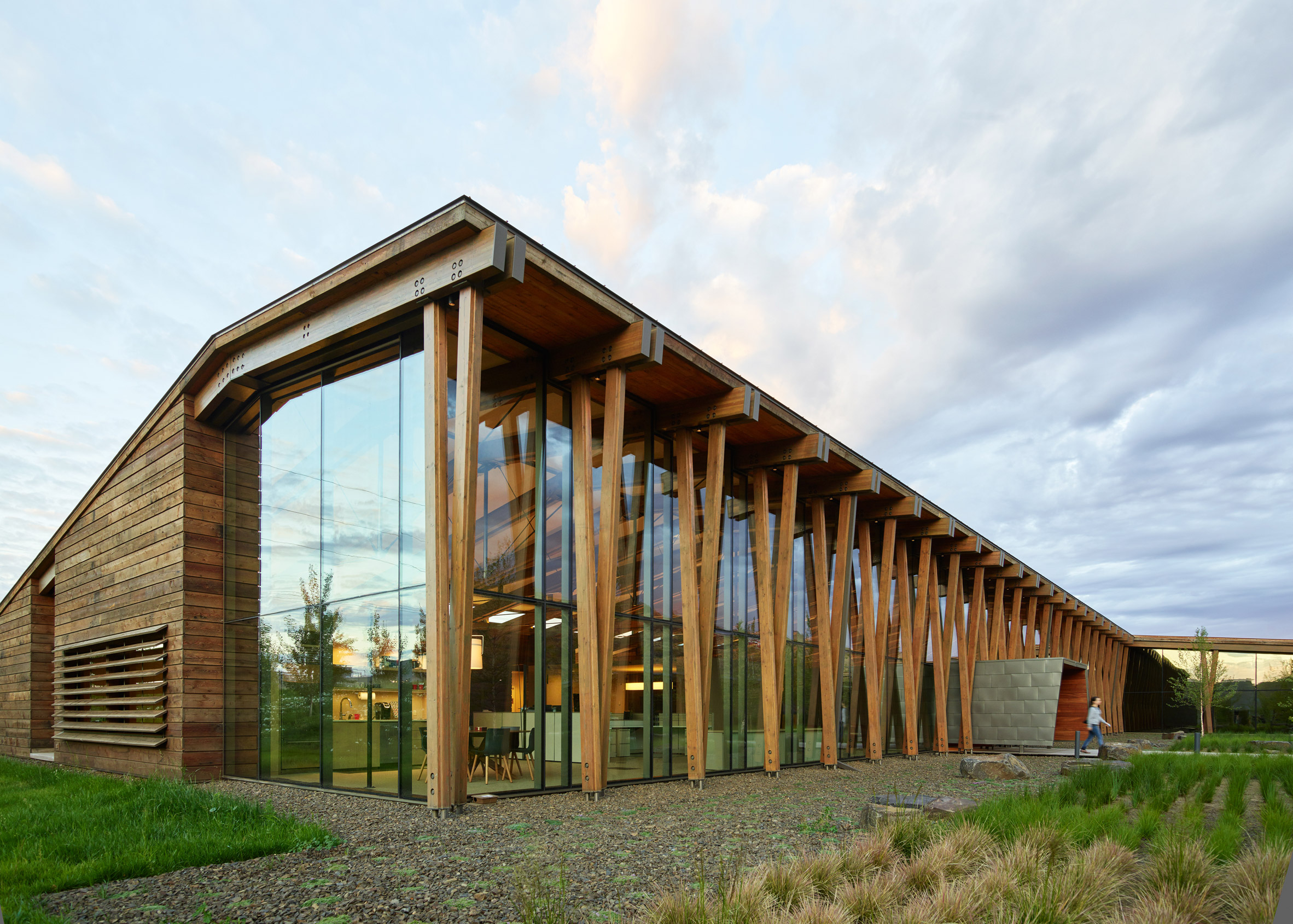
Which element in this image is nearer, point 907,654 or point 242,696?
point 242,696

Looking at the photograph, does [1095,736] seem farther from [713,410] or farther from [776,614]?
[713,410]

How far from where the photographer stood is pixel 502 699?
11047mm

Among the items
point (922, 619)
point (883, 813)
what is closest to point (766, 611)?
point (883, 813)

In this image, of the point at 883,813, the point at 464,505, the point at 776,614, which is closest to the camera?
the point at 883,813

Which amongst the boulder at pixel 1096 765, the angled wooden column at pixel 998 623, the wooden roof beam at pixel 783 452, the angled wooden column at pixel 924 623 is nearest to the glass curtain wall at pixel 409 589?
the wooden roof beam at pixel 783 452

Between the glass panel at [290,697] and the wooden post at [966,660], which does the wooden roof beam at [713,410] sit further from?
the wooden post at [966,660]

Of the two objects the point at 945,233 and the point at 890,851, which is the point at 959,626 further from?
the point at 890,851

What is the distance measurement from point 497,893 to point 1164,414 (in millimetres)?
5511

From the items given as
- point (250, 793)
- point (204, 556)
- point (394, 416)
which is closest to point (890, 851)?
point (394, 416)

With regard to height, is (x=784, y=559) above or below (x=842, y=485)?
below

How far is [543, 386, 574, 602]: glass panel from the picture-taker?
12.0 m

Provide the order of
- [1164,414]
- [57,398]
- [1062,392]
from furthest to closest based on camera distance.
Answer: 1. [1062,392]
2. [1164,414]
3. [57,398]

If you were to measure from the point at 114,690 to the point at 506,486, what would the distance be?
832 centimetres

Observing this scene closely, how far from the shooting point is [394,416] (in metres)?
11.4
